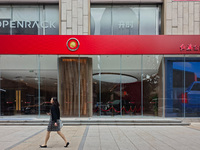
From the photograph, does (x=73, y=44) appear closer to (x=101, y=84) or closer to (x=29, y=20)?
(x=101, y=84)

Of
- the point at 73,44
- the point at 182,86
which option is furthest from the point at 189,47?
the point at 73,44

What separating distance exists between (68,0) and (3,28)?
5.03 meters

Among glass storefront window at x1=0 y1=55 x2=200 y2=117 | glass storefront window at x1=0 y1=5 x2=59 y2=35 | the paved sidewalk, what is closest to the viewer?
the paved sidewalk

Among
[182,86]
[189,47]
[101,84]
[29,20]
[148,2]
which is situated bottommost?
[182,86]

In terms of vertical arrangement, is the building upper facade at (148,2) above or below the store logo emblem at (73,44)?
above

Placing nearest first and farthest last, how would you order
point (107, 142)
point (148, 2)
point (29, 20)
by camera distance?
point (107, 142), point (148, 2), point (29, 20)

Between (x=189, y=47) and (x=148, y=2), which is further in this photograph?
(x=148, y=2)

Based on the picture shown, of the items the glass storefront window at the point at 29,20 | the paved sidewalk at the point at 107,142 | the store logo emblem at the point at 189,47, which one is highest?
the glass storefront window at the point at 29,20

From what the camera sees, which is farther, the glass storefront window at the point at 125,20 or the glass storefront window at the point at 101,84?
the glass storefront window at the point at 125,20

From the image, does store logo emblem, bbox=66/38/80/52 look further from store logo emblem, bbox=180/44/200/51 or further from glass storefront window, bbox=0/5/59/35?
store logo emblem, bbox=180/44/200/51

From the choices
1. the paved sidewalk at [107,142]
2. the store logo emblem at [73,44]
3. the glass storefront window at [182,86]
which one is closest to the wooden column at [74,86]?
the store logo emblem at [73,44]

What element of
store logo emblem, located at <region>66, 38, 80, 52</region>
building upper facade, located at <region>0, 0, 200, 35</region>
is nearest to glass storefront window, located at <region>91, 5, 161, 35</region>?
building upper facade, located at <region>0, 0, 200, 35</region>

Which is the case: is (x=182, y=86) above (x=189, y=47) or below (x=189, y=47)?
below

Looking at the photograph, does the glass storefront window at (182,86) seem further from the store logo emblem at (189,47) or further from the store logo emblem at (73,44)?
the store logo emblem at (73,44)
